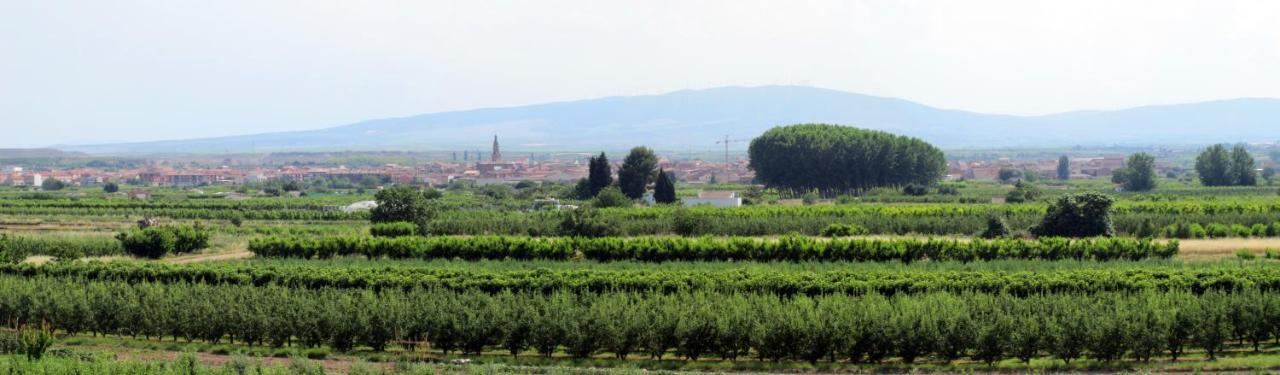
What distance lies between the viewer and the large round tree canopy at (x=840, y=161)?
8338cm

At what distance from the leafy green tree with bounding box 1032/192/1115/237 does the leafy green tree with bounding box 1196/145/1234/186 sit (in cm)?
5259

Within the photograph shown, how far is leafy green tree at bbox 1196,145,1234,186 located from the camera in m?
85.3

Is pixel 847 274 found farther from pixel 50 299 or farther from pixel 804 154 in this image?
pixel 804 154

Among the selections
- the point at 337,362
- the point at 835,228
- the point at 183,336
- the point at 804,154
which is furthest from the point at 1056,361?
the point at 804,154

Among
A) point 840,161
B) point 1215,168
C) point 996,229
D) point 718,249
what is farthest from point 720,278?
point 1215,168

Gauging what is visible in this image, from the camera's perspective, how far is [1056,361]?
2167cm

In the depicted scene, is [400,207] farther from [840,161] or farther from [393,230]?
[840,161]

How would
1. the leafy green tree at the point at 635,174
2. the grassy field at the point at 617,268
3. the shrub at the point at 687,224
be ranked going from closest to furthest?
1. the grassy field at the point at 617,268
2. the shrub at the point at 687,224
3. the leafy green tree at the point at 635,174

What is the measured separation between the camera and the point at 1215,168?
85750 millimetres

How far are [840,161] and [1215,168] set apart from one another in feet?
91.5

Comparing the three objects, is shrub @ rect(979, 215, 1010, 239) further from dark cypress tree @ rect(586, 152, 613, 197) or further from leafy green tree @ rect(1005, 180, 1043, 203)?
dark cypress tree @ rect(586, 152, 613, 197)

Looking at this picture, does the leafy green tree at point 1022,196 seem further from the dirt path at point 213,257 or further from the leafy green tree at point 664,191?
the dirt path at point 213,257

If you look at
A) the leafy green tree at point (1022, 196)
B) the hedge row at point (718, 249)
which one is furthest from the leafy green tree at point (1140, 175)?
the hedge row at point (718, 249)

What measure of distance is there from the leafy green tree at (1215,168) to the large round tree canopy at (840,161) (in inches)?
741
